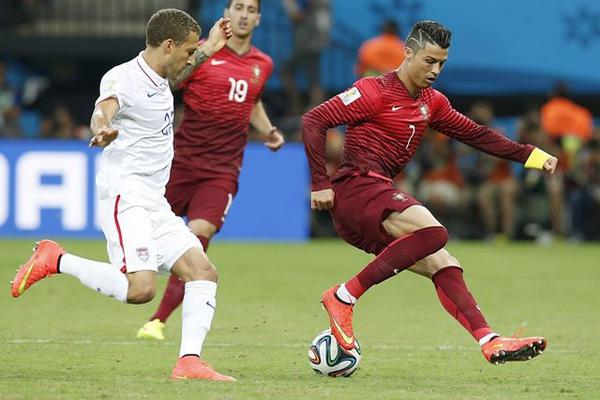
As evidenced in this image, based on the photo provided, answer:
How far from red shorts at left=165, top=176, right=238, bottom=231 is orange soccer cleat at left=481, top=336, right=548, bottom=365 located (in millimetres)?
3179

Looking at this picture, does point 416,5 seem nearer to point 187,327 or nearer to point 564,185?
point 564,185

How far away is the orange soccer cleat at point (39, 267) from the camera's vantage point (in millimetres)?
7934

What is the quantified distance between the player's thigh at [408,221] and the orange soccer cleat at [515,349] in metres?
0.84

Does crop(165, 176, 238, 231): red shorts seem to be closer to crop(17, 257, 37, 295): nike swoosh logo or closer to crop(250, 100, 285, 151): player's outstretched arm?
crop(250, 100, 285, 151): player's outstretched arm

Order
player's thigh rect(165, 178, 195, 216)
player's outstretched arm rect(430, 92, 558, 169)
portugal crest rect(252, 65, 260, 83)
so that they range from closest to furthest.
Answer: player's outstretched arm rect(430, 92, 558, 169) < player's thigh rect(165, 178, 195, 216) < portugal crest rect(252, 65, 260, 83)

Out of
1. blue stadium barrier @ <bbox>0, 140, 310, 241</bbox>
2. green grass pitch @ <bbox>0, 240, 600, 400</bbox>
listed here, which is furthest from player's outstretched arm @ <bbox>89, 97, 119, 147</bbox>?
blue stadium barrier @ <bbox>0, 140, 310, 241</bbox>

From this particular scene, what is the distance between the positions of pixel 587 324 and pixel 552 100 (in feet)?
33.4

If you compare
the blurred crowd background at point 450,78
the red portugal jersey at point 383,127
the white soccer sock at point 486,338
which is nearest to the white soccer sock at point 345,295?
the red portugal jersey at point 383,127

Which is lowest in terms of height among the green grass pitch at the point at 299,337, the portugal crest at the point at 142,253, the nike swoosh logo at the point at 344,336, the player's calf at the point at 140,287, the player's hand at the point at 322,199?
the green grass pitch at the point at 299,337

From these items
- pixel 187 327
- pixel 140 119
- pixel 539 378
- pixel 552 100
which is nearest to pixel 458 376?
pixel 539 378

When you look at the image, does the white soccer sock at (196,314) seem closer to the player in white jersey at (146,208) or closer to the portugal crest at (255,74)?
the player in white jersey at (146,208)

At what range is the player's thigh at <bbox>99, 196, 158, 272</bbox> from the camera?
25.1 feet

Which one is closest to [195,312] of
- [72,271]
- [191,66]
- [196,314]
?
[196,314]

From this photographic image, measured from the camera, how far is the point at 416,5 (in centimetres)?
2231
